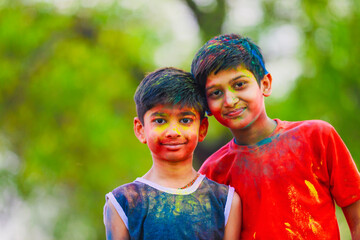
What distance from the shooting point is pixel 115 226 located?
244 cm

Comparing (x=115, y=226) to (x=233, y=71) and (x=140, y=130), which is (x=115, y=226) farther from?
(x=233, y=71)

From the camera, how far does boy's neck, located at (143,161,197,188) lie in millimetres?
2547

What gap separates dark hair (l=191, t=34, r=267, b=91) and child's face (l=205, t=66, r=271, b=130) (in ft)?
0.11

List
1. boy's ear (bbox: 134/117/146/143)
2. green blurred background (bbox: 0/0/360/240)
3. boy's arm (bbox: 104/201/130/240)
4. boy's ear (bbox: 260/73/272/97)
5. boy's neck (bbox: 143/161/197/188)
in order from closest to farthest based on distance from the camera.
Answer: boy's arm (bbox: 104/201/130/240) → boy's neck (bbox: 143/161/197/188) → boy's ear (bbox: 134/117/146/143) → boy's ear (bbox: 260/73/272/97) → green blurred background (bbox: 0/0/360/240)

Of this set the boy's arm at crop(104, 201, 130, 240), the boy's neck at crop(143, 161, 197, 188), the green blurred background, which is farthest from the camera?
the green blurred background

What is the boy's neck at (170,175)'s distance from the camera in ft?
8.36

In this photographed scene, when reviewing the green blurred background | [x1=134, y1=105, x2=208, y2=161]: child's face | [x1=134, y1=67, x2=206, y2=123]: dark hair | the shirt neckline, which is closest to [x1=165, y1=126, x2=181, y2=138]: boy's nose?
[x1=134, y1=105, x2=208, y2=161]: child's face

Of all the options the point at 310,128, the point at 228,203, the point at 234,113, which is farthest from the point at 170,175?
the point at 310,128

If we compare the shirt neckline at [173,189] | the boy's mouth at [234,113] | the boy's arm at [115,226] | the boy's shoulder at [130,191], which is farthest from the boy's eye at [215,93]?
the boy's arm at [115,226]

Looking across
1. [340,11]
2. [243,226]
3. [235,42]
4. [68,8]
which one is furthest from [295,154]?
[68,8]

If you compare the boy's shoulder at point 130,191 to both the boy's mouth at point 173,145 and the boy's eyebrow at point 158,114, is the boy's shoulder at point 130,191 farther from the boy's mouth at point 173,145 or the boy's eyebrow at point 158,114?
the boy's eyebrow at point 158,114

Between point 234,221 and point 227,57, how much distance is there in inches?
33.6

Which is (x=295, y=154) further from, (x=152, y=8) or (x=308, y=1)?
(x=152, y=8)

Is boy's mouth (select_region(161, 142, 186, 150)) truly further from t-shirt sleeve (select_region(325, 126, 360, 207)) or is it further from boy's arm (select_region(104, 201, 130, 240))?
t-shirt sleeve (select_region(325, 126, 360, 207))
